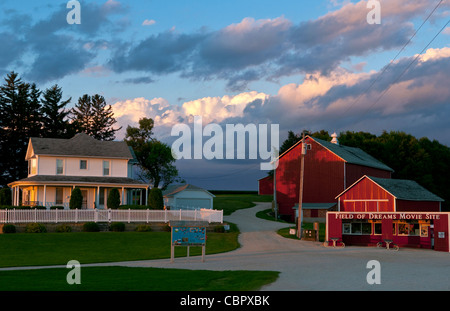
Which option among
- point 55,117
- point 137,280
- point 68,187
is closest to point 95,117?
point 55,117

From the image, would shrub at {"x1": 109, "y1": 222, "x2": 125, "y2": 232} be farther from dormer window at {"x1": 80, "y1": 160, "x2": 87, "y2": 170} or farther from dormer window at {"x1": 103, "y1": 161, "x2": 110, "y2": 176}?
dormer window at {"x1": 80, "y1": 160, "x2": 87, "y2": 170}

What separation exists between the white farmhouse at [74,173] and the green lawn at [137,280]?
2854 cm

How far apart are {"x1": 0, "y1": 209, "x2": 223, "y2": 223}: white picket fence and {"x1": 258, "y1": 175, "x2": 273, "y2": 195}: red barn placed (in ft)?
174

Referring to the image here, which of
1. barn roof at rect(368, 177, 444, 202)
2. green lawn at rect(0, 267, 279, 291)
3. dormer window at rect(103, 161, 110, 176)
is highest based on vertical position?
dormer window at rect(103, 161, 110, 176)

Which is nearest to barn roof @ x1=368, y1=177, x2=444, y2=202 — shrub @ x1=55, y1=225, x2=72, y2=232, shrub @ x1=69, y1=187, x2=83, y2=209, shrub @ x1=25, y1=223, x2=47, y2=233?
shrub @ x1=55, y1=225, x2=72, y2=232

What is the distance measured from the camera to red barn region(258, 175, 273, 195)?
96.4 metres

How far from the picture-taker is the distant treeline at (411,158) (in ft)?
258

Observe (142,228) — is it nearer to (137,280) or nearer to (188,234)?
(188,234)

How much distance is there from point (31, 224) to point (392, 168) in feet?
195

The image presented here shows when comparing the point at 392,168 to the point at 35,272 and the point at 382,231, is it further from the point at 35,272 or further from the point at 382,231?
the point at 35,272

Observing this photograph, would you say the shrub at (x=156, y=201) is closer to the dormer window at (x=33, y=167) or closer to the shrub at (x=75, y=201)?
the shrub at (x=75, y=201)

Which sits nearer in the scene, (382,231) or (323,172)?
(382,231)
